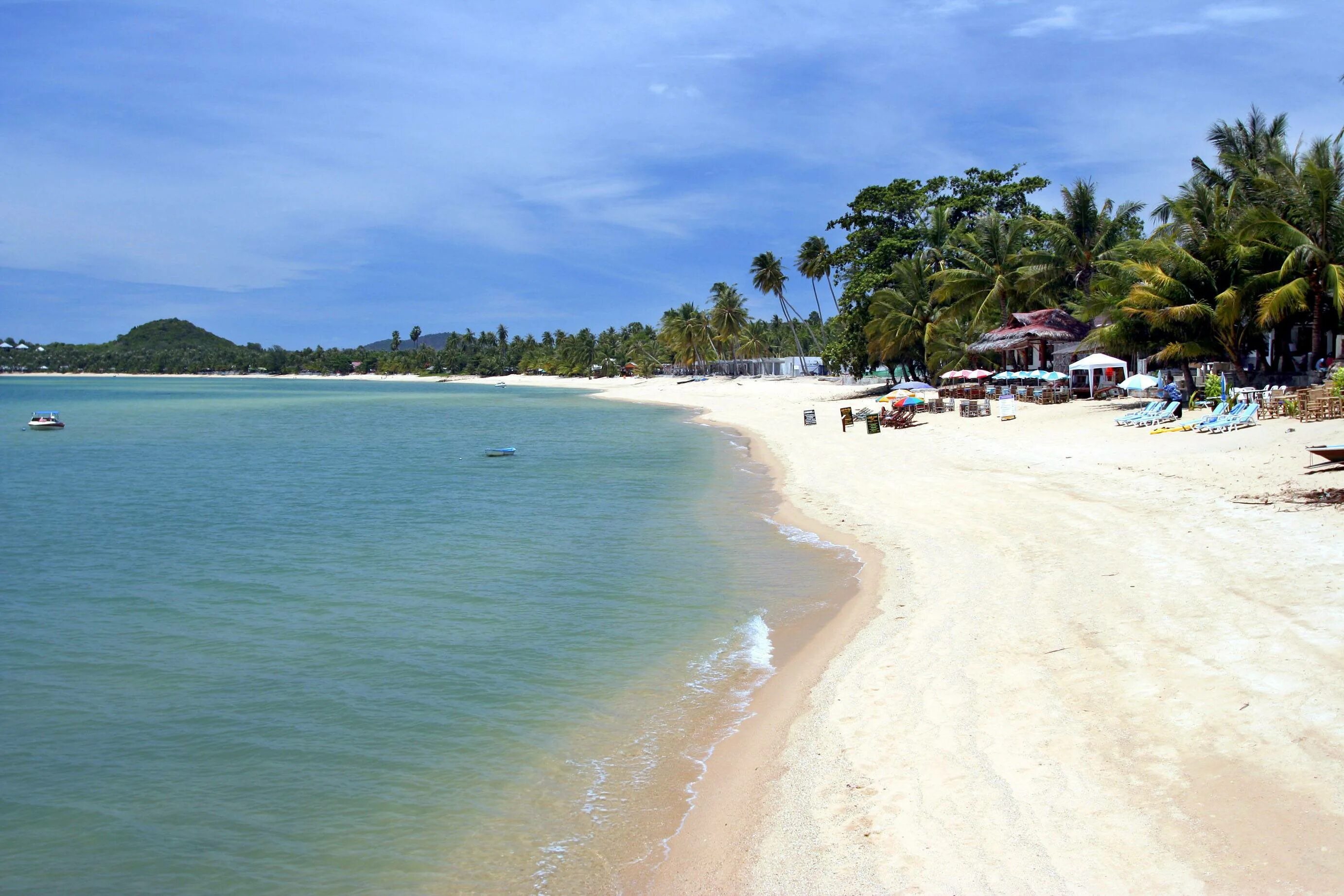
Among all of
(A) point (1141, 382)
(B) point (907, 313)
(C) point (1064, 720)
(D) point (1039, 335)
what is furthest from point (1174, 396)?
(B) point (907, 313)

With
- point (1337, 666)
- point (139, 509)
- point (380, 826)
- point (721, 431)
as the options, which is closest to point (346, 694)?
point (380, 826)

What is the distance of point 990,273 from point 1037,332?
566 cm

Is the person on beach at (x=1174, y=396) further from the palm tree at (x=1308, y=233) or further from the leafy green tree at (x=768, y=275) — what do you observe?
the leafy green tree at (x=768, y=275)

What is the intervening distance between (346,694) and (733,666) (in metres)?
3.51

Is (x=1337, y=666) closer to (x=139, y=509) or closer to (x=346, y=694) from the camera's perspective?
(x=346, y=694)

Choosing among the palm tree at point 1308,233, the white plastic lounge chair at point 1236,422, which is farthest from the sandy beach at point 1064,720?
the palm tree at point 1308,233

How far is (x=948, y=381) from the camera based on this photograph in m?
43.8

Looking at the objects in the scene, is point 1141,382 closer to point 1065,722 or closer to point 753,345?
point 1065,722

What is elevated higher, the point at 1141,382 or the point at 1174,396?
the point at 1141,382

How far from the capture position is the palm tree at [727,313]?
95.2 m

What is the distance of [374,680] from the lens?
8906 millimetres

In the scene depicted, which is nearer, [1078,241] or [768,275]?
[1078,241]

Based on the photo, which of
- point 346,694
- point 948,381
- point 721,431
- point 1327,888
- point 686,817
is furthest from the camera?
point 948,381

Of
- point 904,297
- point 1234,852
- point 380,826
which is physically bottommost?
point 380,826
